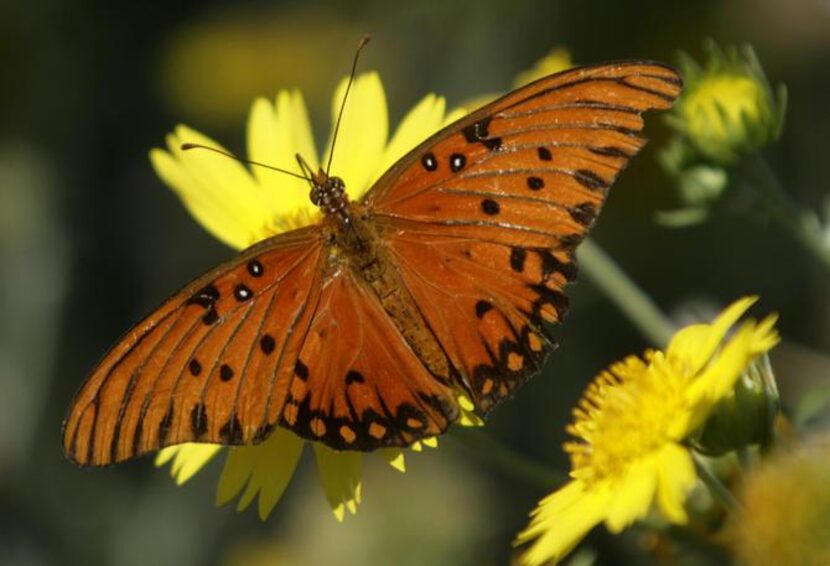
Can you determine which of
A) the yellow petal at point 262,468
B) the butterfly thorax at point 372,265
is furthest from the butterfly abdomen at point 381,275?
the yellow petal at point 262,468

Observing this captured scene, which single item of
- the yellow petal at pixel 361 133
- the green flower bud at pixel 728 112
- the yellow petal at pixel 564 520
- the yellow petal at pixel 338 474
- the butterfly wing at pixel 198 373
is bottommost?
the yellow petal at pixel 564 520

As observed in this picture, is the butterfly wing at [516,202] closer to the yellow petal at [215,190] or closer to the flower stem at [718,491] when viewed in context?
the flower stem at [718,491]

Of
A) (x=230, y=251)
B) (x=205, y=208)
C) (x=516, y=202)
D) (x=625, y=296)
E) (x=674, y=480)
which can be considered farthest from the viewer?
(x=230, y=251)

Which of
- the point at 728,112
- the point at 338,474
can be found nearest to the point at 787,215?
the point at 728,112

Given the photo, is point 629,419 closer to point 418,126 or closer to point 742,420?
point 742,420

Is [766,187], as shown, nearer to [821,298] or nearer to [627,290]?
[627,290]
